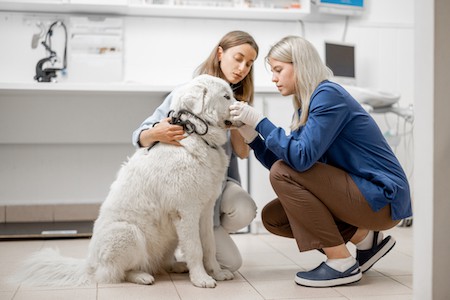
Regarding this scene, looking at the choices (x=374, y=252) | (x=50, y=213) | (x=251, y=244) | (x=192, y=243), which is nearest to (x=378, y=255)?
(x=374, y=252)

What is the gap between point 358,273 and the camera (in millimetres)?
2076

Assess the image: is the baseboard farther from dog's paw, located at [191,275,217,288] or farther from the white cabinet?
dog's paw, located at [191,275,217,288]

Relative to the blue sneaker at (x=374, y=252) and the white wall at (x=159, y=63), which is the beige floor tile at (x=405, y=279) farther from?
the white wall at (x=159, y=63)

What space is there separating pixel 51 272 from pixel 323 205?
1037mm

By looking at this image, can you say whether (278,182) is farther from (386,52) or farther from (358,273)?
(386,52)

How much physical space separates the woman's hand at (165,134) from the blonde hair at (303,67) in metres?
0.44

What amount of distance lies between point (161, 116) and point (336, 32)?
2.31 metres

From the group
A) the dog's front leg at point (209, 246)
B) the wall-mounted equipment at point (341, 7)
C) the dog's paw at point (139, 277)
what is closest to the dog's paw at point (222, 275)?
the dog's front leg at point (209, 246)

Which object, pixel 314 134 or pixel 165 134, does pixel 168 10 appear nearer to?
pixel 165 134

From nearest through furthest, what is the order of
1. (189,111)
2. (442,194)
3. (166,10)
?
1. (442,194)
2. (189,111)
3. (166,10)

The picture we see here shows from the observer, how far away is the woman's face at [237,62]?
2.28 m

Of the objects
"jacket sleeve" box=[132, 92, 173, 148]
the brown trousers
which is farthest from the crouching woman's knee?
"jacket sleeve" box=[132, 92, 173, 148]

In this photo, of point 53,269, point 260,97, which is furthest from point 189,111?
point 260,97

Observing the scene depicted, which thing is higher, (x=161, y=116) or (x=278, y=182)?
(x=161, y=116)
